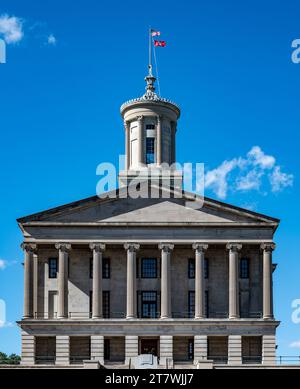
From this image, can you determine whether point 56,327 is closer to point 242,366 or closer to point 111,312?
point 111,312

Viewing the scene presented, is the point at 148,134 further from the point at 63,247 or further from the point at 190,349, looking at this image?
the point at 190,349

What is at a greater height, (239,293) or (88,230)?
(88,230)

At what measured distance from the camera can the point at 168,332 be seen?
246ft

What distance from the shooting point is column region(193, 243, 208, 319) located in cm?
7575

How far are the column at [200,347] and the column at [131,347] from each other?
15.3ft

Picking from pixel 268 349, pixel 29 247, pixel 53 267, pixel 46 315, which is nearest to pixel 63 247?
pixel 29 247

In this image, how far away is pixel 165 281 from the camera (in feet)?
251

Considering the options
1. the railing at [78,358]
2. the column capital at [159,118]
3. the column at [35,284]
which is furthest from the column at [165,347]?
the column capital at [159,118]

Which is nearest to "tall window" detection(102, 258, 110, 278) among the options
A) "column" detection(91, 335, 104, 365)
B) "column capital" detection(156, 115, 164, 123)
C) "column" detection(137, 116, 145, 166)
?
"column" detection(91, 335, 104, 365)

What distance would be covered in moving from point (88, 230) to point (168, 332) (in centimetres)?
1060
